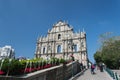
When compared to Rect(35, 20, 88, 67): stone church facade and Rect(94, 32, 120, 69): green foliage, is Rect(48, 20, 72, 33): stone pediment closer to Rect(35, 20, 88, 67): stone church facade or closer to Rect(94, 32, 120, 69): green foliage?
Rect(35, 20, 88, 67): stone church facade

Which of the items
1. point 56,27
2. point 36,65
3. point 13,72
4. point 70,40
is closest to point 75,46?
point 70,40

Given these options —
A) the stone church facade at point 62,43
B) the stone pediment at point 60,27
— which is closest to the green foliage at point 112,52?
the stone church facade at point 62,43

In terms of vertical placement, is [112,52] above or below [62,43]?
below

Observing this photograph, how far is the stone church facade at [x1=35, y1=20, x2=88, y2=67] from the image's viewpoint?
36.5 meters

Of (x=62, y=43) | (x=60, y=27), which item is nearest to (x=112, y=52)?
(x=62, y=43)

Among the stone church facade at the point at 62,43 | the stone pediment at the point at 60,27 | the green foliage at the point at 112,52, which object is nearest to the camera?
the green foliage at the point at 112,52

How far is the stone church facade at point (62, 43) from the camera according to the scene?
3647cm

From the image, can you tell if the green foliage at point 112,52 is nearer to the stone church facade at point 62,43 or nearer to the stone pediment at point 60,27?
the stone church facade at point 62,43

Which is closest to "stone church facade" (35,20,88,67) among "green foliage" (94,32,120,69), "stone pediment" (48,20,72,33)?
"stone pediment" (48,20,72,33)

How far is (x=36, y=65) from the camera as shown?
956cm

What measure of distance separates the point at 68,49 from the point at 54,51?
4796 millimetres

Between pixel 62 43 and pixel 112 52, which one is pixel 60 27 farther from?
pixel 112 52

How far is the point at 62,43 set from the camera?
1570 inches

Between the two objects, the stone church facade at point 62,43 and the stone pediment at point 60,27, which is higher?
the stone pediment at point 60,27
